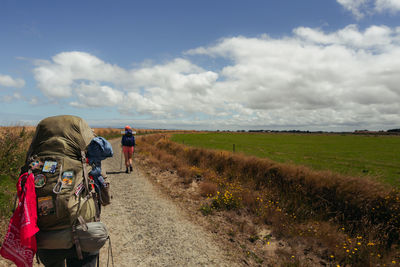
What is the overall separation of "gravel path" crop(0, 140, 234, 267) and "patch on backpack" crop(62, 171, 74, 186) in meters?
3.18

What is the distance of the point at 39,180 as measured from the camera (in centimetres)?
199

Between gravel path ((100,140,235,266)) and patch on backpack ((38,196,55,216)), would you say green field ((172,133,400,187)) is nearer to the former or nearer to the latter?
gravel path ((100,140,235,266))

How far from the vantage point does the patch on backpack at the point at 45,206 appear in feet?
6.36

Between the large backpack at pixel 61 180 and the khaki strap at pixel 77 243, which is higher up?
the large backpack at pixel 61 180

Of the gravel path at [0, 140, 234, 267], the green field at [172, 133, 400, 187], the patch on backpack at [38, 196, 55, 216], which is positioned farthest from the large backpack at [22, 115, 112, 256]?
the green field at [172, 133, 400, 187]

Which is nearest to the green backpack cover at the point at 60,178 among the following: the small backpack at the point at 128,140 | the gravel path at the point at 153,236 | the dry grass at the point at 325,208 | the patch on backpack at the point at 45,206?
the patch on backpack at the point at 45,206

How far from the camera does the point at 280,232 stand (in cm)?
588

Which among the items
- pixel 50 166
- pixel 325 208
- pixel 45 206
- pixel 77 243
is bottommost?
pixel 325 208

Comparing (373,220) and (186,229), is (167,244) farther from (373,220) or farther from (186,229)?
(373,220)

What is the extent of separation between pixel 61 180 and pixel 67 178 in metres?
0.06

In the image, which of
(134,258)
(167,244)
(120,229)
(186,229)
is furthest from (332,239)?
(120,229)

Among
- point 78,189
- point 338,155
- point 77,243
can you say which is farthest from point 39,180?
point 338,155

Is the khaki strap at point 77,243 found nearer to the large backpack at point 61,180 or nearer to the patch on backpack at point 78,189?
the large backpack at point 61,180

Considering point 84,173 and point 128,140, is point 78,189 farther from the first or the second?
point 128,140
